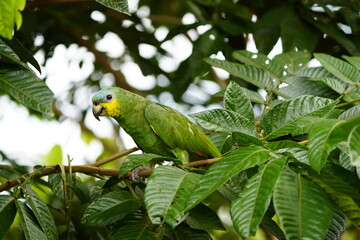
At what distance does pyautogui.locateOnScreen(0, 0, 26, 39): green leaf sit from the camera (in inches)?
36.3

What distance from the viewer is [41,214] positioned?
4.21 feet

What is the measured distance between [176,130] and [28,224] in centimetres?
65

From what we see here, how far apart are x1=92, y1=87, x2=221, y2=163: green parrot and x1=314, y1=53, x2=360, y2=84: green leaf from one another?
1.43ft

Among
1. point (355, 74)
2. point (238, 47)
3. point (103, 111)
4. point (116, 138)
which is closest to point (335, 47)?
point (238, 47)

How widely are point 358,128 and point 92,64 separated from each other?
2.49 metres

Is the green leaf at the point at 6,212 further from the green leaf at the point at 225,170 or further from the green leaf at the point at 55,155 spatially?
the green leaf at the point at 55,155

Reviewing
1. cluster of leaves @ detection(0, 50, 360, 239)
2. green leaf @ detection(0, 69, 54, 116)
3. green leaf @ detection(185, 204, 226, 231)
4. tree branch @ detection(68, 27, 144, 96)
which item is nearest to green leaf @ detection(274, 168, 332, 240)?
cluster of leaves @ detection(0, 50, 360, 239)

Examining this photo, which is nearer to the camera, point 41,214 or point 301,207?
point 301,207

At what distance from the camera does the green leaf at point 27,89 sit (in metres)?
1.32

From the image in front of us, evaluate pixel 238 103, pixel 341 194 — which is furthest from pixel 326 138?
pixel 238 103

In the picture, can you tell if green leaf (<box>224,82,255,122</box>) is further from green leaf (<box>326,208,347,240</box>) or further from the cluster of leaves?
green leaf (<box>326,208,347,240</box>)

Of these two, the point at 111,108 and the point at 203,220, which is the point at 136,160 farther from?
the point at 111,108

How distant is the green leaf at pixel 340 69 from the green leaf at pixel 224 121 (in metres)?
0.46

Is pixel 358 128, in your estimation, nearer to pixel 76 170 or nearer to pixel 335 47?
pixel 76 170
